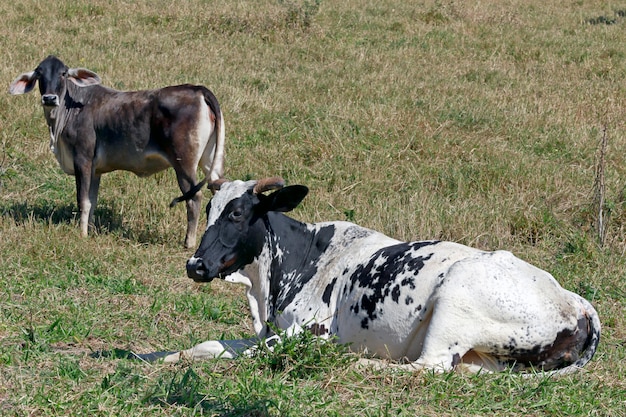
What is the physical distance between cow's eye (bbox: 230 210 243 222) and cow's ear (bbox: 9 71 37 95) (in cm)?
465

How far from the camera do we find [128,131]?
29.6 feet

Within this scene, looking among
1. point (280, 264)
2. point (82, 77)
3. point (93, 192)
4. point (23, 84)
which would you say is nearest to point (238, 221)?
point (280, 264)

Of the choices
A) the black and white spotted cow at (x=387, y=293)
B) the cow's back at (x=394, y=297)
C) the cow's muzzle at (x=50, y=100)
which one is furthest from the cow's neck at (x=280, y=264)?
the cow's muzzle at (x=50, y=100)

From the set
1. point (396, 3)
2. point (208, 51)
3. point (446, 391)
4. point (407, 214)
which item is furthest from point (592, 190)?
point (396, 3)

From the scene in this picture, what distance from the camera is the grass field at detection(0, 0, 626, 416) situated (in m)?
4.50

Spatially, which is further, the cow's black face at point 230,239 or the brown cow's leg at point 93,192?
the brown cow's leg at point 93,192

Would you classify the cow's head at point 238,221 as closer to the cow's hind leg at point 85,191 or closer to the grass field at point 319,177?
the grass field at point 319,177

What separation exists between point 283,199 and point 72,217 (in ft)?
13.6

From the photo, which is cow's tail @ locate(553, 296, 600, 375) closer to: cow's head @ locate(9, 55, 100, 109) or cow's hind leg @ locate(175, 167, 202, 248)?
cow's hind leg @ locate(175, 167, 202, 248)

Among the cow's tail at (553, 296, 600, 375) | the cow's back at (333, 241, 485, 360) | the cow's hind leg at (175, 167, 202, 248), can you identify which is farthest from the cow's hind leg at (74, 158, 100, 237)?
the cow's tail at (553, 296, 600, 375)

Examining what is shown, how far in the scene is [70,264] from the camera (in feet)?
24.6

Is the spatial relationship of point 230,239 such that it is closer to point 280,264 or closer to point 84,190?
point 280,264

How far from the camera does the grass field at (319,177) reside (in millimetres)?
4504

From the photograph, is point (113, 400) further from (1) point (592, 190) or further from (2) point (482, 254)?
(1) point (592, 190)
